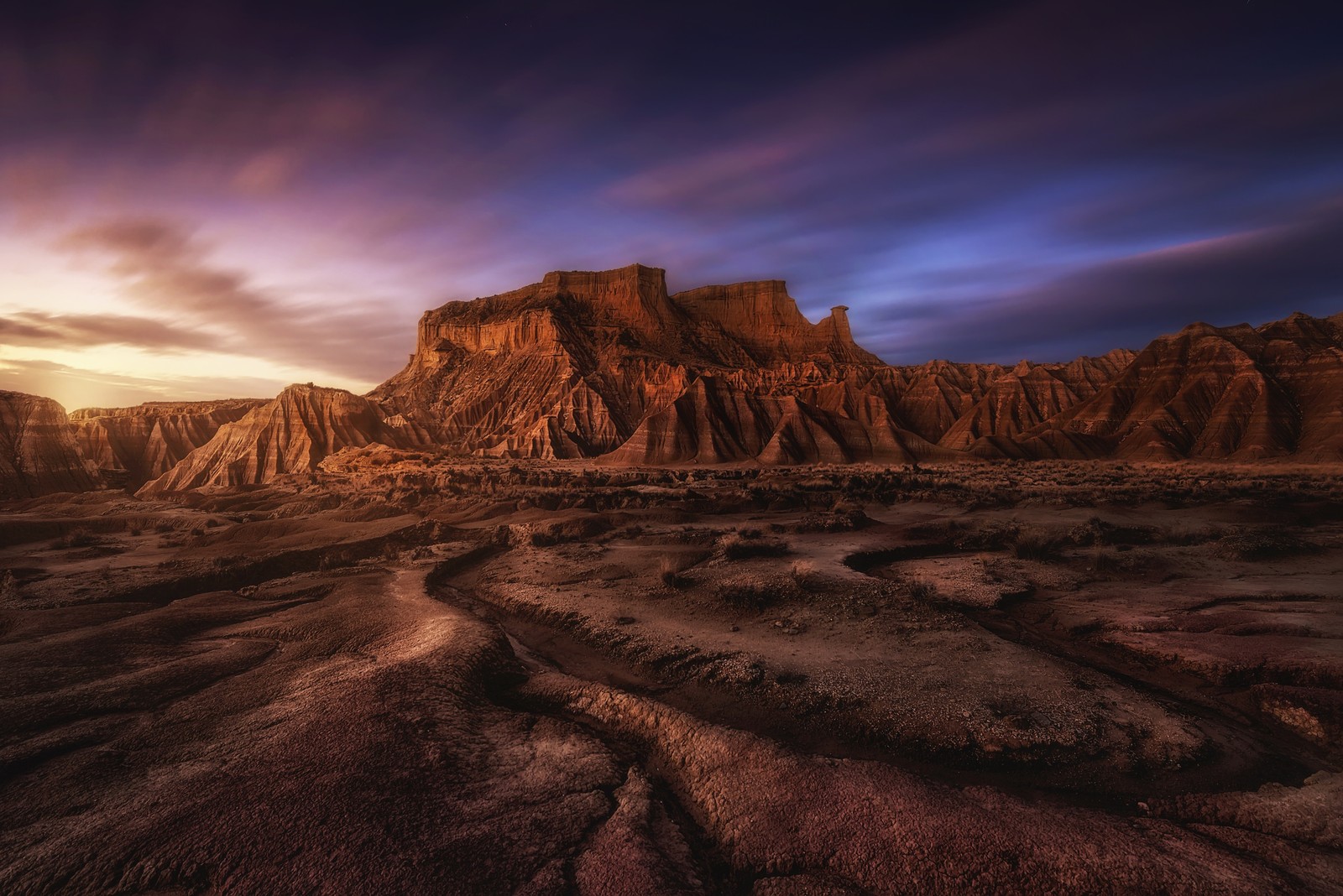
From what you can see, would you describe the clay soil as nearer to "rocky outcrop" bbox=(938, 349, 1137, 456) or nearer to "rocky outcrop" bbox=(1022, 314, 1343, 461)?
"rocky outcrop" bbox=(1022, 314, 1343, 461)

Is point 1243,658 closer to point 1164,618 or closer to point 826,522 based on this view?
point 1164,618

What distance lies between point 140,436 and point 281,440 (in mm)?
21922

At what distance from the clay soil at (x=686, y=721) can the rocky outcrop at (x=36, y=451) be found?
3557 cm

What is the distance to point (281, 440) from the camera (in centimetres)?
5434

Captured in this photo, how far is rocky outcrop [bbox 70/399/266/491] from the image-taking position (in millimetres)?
55969

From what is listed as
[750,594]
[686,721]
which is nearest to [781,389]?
[750,594]

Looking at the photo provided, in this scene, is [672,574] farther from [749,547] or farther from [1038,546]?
[1038,546]

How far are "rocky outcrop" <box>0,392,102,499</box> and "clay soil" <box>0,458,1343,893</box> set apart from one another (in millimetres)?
35569

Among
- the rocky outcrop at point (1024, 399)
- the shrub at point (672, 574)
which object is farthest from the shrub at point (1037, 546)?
the rocky outcrop at point (1024, 399)

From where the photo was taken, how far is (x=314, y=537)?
21312mm

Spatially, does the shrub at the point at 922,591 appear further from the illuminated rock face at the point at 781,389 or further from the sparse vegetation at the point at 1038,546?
the illuminated rock face at the point at 781,389

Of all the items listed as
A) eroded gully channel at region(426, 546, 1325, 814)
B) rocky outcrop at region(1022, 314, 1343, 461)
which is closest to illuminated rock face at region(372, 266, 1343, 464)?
rocky outcrop at region(1022, 314, 1343, 461)

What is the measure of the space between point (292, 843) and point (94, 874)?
1.56 meters

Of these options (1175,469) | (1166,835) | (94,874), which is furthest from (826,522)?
(1175,469)
